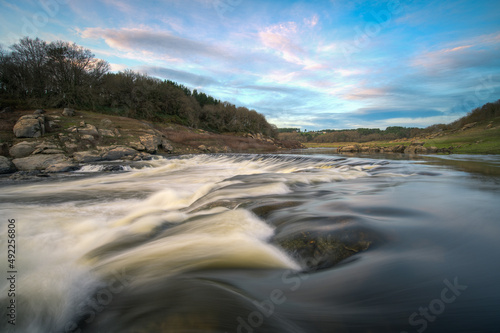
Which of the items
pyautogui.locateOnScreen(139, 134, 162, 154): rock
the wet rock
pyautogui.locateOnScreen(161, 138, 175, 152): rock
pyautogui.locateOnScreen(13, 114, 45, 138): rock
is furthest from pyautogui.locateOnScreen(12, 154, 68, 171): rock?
the wet rock

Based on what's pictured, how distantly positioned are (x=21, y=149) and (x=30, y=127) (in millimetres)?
3491

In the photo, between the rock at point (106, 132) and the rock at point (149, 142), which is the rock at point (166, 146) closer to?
the rock at point (149, 142)

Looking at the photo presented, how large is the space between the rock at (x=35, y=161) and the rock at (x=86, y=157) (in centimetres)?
124

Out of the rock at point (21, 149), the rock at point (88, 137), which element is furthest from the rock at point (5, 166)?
the rock at point (88, 137)

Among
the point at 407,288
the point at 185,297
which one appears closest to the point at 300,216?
the point at 407,288

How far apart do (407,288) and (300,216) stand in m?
2.21

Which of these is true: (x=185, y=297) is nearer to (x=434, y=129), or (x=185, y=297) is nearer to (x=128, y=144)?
(x=128, y=144)

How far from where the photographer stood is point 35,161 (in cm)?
1554

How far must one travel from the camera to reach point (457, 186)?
7398mm

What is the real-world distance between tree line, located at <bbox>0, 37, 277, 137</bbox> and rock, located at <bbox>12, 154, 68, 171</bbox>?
18.1 m

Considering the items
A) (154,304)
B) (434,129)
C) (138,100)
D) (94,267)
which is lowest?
(94,267)

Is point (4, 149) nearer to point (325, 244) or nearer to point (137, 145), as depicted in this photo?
point (137, 145)

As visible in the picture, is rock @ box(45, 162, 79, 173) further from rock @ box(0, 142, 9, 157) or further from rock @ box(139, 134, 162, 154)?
rock @ box(139, 134, 162, 154)

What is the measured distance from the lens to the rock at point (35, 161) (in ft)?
49.3
